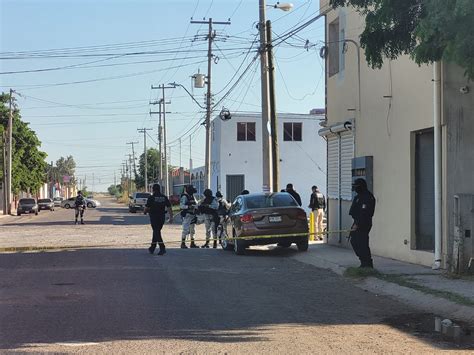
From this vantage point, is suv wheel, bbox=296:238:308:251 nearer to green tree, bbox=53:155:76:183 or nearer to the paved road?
the paved road

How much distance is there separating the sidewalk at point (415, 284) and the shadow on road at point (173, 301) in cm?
35

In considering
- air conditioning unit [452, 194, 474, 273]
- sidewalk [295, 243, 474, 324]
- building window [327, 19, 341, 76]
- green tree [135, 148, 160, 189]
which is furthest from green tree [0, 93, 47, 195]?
air conditioning unit [452, 194, 474, 273]

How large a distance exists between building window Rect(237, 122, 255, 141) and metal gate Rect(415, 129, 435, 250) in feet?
110

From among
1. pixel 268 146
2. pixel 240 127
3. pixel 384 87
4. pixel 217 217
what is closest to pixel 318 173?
pixel 240 127

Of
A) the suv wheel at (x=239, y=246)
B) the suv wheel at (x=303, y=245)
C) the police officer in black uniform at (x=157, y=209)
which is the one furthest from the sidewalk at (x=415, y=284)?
the police officer in black uniform at (x=157, y=209)

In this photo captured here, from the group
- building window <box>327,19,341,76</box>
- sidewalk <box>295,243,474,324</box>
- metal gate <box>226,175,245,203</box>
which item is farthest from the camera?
metal gate <box>226,175,245,203</box>

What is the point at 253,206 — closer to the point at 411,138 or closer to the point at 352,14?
the point at 411,138

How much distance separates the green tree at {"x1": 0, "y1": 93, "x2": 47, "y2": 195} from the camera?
61641mm

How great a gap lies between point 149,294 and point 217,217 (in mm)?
9005

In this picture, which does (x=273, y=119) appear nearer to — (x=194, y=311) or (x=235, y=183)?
(x=194, y=311)

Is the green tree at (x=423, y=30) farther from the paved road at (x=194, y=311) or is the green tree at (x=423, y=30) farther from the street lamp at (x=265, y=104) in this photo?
the street lamp at (x=265, y=104)

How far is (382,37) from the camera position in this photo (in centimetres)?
866

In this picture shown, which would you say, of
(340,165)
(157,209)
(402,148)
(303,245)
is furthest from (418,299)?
(340,165)

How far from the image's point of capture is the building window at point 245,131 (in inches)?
1836
